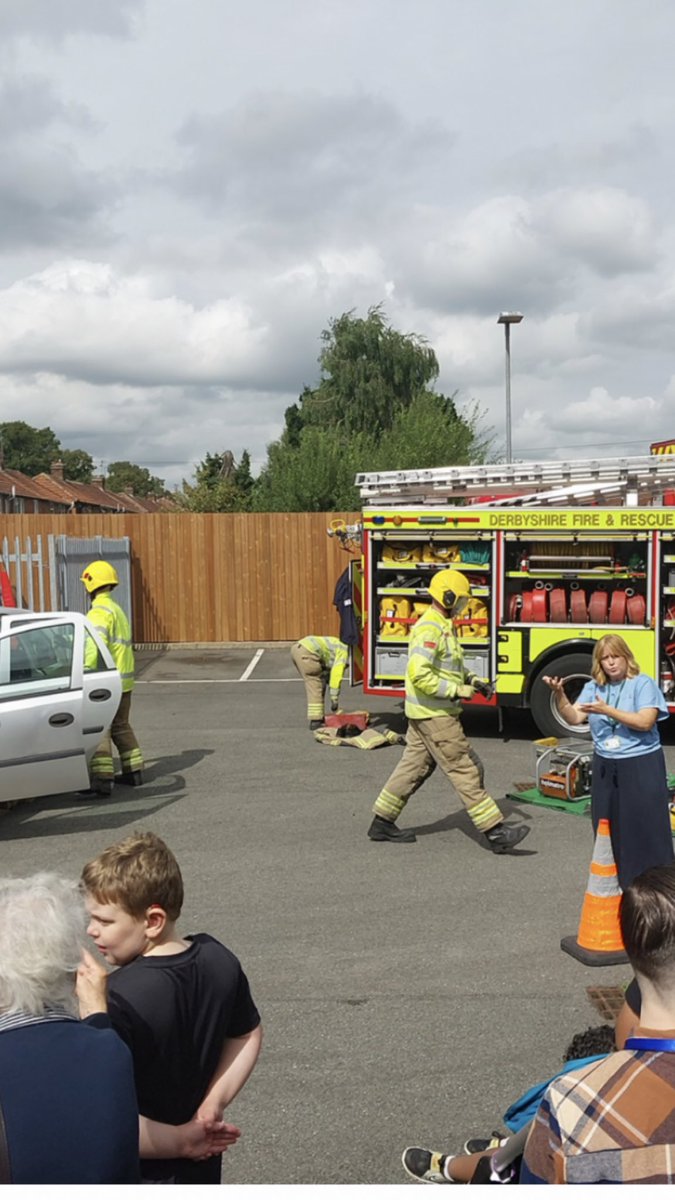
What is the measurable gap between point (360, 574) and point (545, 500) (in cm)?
228

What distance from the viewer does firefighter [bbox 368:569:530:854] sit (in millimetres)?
6832

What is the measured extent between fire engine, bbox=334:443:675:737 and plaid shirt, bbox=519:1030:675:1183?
834cm

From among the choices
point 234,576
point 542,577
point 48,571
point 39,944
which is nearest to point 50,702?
point 542,577

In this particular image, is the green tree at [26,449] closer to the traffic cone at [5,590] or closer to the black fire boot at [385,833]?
the traffic cone at [5,590]

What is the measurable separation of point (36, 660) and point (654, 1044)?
656 cm

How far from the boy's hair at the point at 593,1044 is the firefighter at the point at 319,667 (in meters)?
8.17

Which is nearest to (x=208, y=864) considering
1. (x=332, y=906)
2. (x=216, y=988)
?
(x=332, y=906)

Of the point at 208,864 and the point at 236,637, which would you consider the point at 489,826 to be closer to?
the point at 208,864

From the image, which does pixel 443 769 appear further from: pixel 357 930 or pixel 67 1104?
pixel 67 1104

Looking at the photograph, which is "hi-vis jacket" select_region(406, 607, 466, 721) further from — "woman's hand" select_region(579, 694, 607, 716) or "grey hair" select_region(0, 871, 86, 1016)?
"grey hair" select_region(0, 871, 86, 1016)

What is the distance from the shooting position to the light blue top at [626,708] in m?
5.35

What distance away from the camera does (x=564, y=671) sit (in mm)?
10430

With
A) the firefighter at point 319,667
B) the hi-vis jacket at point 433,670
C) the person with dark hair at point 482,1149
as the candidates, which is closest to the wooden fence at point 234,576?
the firefighter at point 319,667

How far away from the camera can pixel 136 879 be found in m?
2.52
